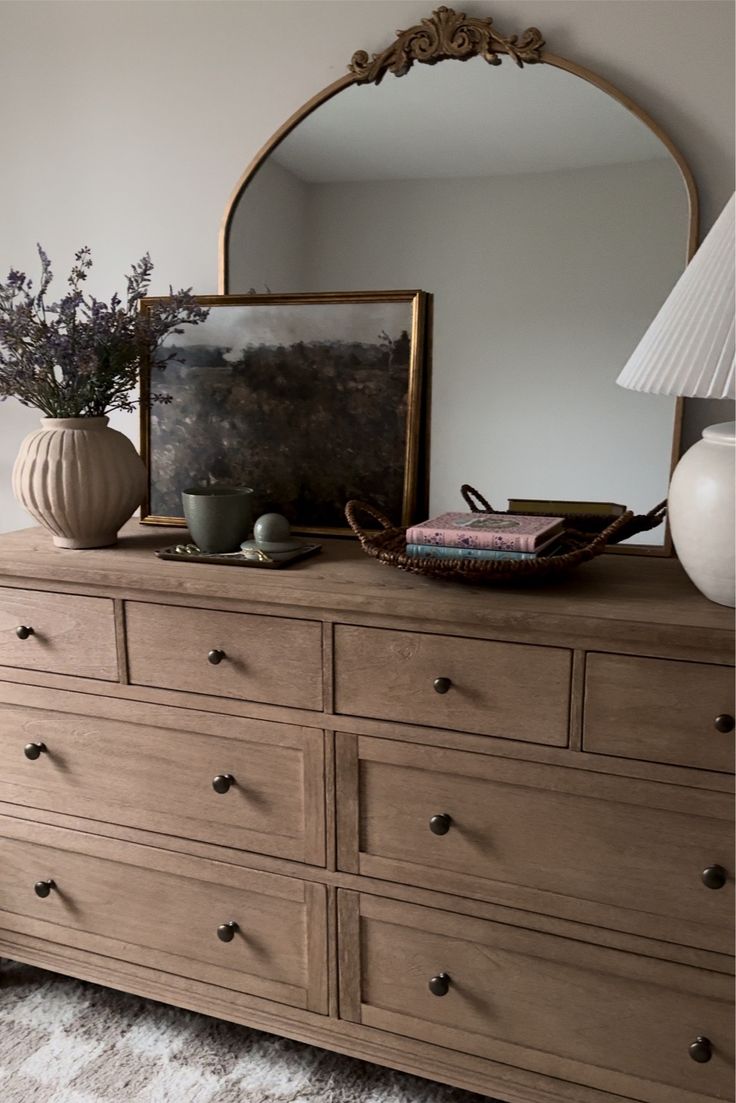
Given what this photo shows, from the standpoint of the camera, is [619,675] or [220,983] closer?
[619,675]

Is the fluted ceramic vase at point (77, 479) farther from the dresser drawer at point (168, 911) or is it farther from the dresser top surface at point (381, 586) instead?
the dresser drawer at point (168, 911)

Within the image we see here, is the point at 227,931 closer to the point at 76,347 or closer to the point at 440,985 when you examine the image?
the point at 440,985

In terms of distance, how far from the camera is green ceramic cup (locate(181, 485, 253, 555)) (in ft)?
5.55

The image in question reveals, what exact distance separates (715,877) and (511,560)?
21.6 inches

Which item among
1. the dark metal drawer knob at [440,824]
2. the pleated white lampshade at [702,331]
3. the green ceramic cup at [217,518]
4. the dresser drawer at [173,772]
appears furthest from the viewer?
the green ceramic cup at [217,518]

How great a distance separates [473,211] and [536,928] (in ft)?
4.23

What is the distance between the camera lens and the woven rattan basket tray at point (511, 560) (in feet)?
4.53

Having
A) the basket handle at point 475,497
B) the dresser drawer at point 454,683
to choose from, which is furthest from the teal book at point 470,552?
the basket handle at point 475,497

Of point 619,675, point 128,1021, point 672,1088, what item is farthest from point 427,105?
point 128,1021

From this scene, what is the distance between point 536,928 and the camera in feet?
4.78

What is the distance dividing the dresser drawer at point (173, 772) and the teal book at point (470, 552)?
0.36 meters

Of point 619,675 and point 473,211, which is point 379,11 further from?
point 619,675

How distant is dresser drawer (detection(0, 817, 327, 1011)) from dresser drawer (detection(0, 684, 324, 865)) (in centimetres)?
7

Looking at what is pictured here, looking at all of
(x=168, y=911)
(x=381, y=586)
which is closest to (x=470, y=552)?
(x=381, y=586)
